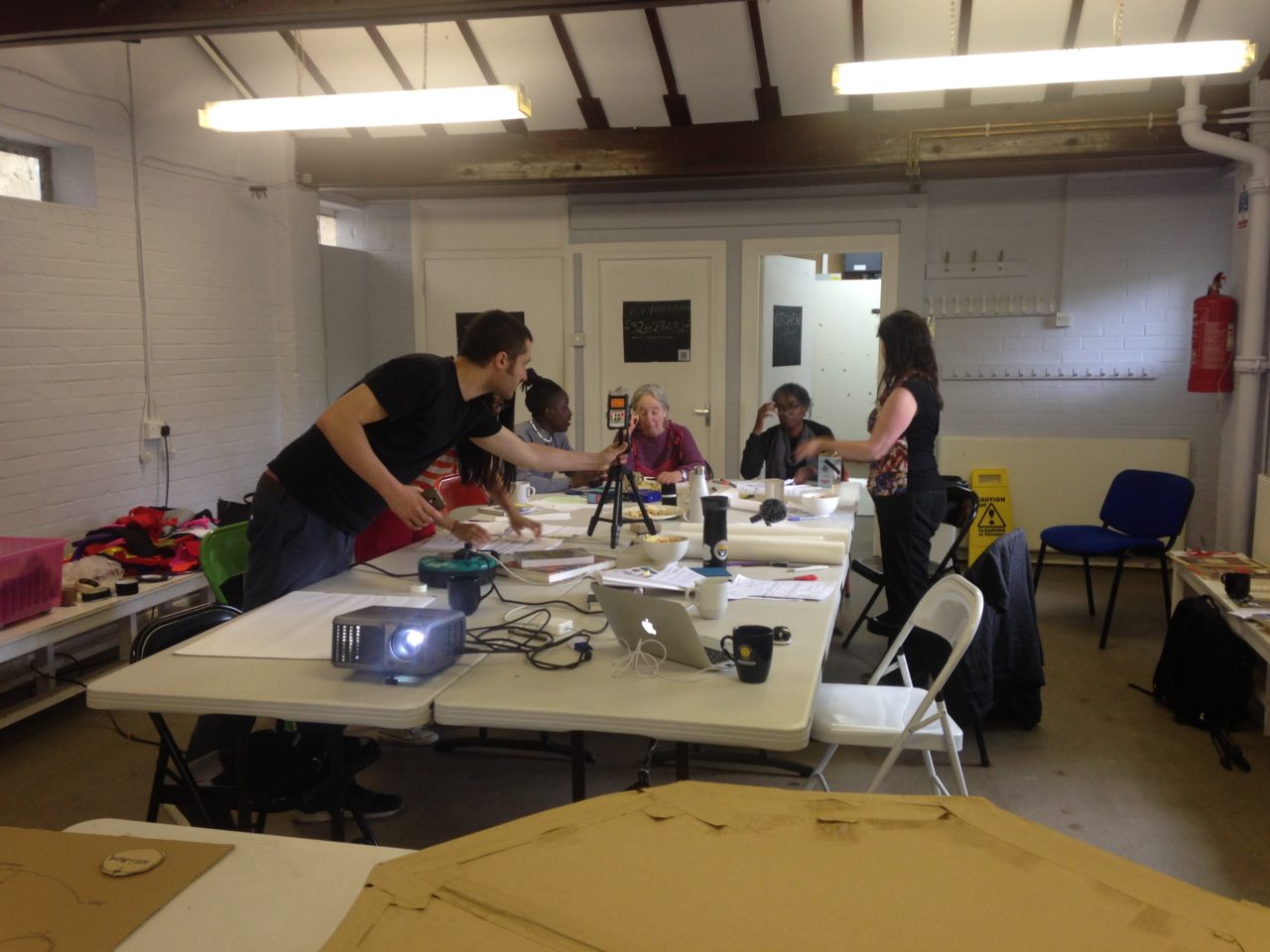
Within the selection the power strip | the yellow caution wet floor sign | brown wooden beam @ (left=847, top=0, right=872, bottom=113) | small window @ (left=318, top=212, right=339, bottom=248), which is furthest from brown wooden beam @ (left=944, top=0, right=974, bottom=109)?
small window @ (left=318, top=212, right=339, bottom=248)

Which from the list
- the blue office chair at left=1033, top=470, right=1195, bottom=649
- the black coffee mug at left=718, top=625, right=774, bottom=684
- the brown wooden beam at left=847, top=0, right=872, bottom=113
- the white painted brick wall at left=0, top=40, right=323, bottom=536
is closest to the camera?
the black coffee mug at left=718, top=625, right=774, bottom=684

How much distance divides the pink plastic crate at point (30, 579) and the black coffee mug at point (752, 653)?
290 centimetres

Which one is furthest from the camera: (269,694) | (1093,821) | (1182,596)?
(1182,596)

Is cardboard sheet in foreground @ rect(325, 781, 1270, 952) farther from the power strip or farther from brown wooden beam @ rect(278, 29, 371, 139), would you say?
brown wooden beam @ rect(278, 29, 371, 139)

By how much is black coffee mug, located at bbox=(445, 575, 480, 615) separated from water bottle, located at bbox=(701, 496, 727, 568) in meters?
0.72

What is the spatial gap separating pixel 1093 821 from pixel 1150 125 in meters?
4.18

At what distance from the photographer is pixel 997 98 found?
588 cm

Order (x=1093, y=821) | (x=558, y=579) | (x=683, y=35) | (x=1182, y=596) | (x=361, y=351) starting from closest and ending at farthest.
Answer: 1. (x=558, y=579)
2. (x=1093, y=821)
3. (x=1182, y=596)
4. (x=683, y=35)
5. (x=361, y=351)

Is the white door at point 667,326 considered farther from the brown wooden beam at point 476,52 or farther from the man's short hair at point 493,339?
the man's short hair at point 493,339

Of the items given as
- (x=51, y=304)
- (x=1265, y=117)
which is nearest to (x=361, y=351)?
(x=51, y=304)

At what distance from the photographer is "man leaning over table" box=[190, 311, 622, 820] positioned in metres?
2.67

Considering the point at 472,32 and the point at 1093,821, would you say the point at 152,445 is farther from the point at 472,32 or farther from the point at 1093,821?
the point at 1093,821

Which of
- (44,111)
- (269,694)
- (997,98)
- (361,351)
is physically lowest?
(269,694)

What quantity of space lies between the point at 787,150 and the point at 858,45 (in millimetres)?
730
